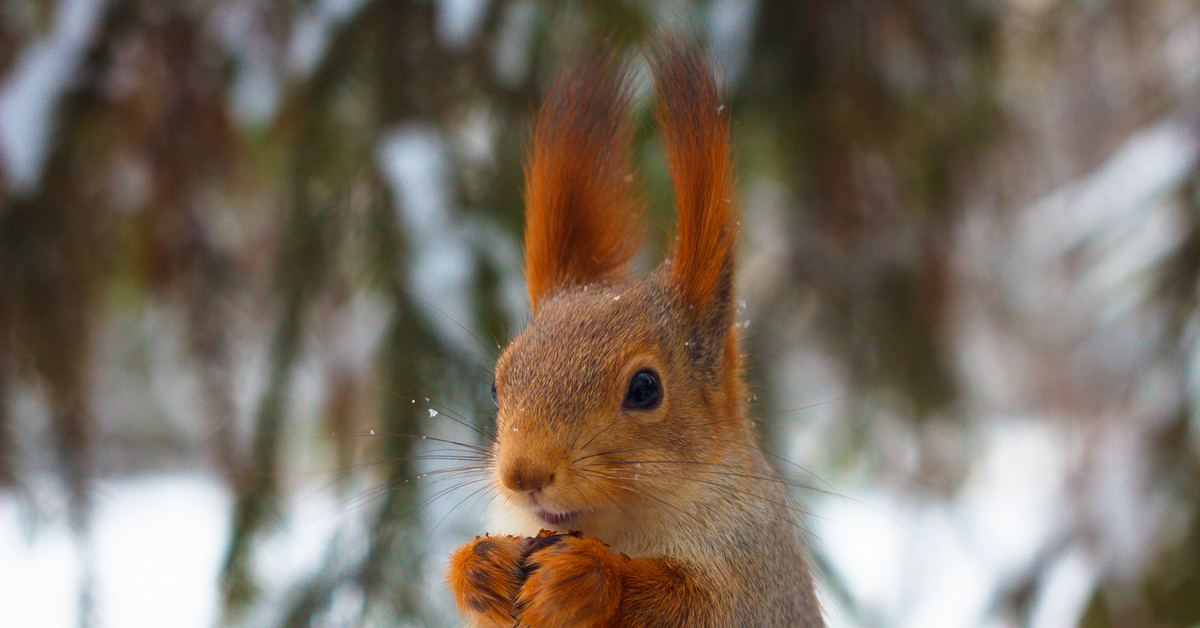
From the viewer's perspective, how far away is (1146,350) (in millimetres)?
955

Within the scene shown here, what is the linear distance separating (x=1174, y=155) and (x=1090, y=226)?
0.25 m

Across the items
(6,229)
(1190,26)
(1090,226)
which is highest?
(1190,26)

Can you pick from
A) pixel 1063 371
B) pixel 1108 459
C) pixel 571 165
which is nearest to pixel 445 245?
pixel 571 165

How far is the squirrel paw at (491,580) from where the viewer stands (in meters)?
0.51

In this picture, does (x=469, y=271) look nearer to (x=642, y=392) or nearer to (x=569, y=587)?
(x=642, y=392)

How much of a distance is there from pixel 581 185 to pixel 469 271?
6.7 inches

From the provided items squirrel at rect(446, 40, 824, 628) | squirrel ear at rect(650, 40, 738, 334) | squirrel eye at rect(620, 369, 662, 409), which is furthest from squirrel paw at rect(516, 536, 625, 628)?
squirrel ear at rect(650, 40, 738, 334)

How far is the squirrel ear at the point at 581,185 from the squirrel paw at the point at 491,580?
241 millimetres

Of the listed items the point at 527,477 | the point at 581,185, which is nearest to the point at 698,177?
the point at 581,185

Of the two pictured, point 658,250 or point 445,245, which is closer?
point 445,245

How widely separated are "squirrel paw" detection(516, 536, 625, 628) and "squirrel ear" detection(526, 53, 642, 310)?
256 mm

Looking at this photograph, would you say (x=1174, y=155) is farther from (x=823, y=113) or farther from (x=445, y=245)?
(x=445, y=245)

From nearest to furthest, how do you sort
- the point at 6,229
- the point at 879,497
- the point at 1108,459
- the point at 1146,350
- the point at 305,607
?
the point at 305,607, the point at 6,229, the point at 1146,350, the point at 1108,459, the point at 879,497

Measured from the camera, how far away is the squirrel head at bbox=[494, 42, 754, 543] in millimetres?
568
